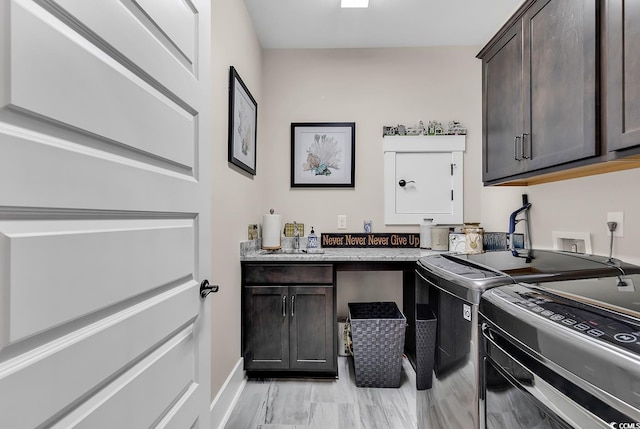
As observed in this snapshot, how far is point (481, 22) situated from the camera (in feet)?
8.25

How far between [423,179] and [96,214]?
2.62 meters

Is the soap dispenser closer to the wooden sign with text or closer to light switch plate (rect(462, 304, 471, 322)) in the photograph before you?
the wooden sign with text

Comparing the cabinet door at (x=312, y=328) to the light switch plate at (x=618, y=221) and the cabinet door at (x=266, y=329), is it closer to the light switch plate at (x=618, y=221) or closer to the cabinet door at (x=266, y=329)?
the cabinet door at (x=266, y=329)

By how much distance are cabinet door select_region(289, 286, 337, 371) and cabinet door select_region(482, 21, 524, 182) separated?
1.33m

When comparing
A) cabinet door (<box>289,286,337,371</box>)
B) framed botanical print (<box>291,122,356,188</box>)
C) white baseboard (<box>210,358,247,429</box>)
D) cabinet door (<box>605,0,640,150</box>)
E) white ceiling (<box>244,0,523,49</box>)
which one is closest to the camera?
cabinet door (<box>605,0,640,150</box>)

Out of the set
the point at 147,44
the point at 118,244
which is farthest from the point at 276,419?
the point at 147,44

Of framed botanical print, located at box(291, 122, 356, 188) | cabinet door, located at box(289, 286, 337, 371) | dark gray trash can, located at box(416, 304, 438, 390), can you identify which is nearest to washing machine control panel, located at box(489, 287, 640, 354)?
dark gray trash can, located at box(416, 304, 438, 390)

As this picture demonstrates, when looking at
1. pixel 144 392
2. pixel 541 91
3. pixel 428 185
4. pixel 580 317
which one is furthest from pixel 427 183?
pixel 144 392

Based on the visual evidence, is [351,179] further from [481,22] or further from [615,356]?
[615,356]

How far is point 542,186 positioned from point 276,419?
2.12 metres

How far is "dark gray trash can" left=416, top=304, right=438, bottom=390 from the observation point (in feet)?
4.61

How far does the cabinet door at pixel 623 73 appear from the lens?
3.38 feet

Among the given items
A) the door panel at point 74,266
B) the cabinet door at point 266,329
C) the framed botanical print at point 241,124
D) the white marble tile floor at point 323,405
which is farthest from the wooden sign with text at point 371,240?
the door panel at point 74,266

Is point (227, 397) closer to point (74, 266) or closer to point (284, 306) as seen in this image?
point (284, 306)
